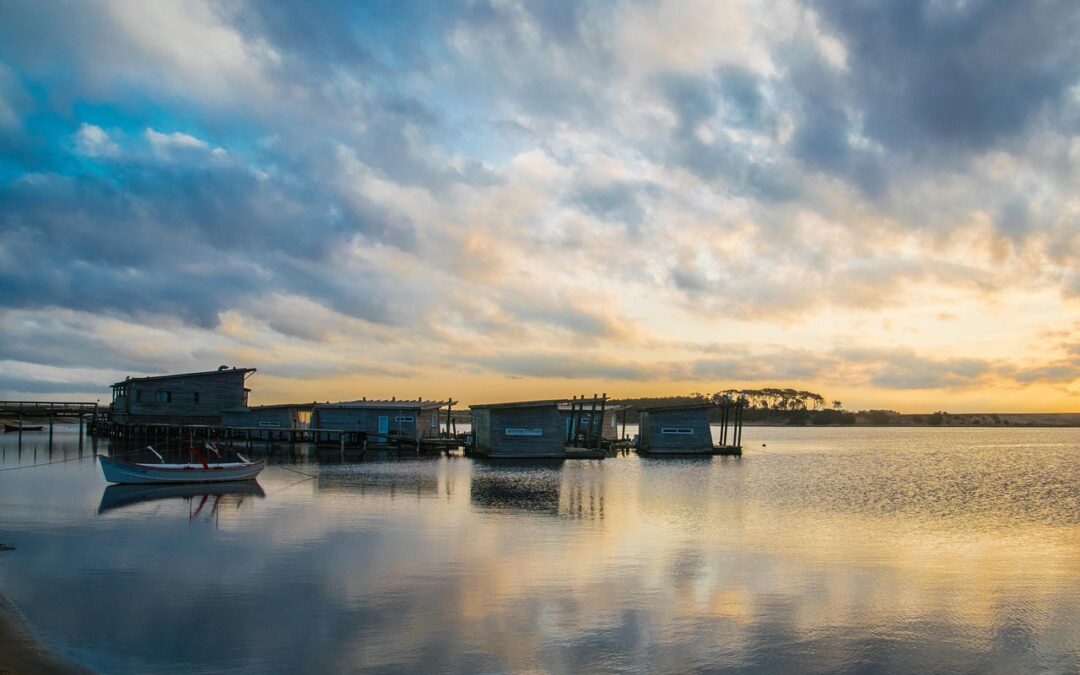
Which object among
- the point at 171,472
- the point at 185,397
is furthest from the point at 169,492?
the point at 185,397

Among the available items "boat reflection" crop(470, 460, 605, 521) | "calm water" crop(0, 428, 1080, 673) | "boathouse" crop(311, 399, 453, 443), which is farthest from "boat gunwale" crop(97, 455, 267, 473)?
"boathouse" crop(311, 399, 453, 443)

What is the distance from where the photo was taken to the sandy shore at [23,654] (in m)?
12.2

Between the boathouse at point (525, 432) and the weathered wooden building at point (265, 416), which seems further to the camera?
the weathered wooden building at point (265, 416)

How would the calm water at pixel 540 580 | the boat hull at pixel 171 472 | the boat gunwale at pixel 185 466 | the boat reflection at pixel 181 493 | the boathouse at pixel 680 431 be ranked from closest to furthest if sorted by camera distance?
the calm water at pixel 540 580
the boat reflection at pixel 181 493
the boat hull at pixel 171 472
the boat gunwale at pixel 185 466
the boathouse at pixel 680 431

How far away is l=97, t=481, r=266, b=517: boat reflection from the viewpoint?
3089 cm

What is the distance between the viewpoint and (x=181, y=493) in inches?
1364

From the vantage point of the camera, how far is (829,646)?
13.9 meters

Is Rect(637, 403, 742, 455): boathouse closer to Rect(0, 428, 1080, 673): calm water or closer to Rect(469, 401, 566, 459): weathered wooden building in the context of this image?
Rect(469, 401, 566, 459): weathered wooden building

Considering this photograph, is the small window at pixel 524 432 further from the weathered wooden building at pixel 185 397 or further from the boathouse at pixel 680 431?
the weathered wooden building at pixel 185 397

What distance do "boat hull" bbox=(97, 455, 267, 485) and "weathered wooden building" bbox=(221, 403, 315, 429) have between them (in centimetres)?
3169

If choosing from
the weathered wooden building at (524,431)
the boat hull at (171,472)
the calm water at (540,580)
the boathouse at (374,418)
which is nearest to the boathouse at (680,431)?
the weathered wooden building at (524,431)

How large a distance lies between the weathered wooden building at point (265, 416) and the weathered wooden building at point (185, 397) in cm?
79

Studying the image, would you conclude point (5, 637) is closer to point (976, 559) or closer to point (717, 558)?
point (717, 558)

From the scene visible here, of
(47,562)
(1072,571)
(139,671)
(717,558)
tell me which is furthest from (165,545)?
(1072,571)
